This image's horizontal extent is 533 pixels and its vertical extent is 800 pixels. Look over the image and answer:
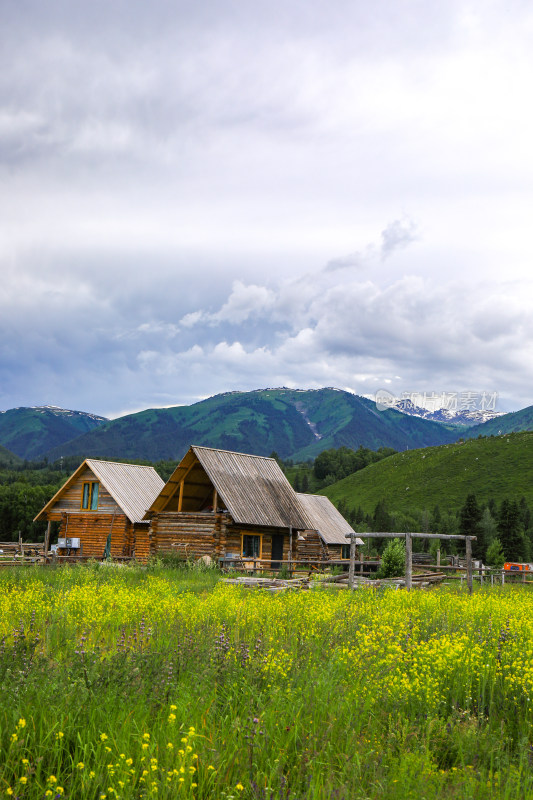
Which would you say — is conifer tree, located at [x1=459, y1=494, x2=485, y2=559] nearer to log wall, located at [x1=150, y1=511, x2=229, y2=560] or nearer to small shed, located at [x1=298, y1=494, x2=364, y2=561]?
small shed, located at [x1=298, y1=494, x2=364, y2=561]

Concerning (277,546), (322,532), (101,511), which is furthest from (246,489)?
(322,532)

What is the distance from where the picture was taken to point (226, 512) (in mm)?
33750

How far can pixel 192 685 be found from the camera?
6.33 metres

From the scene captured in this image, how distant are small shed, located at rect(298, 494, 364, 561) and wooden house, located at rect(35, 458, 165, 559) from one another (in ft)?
38.9

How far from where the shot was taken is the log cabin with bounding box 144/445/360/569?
33.4 m

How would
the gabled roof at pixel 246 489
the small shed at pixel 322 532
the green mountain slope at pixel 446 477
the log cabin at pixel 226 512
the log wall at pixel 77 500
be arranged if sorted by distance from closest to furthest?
the gabled roof at pixel 246 489, the log cabin at pixel 226 512, the log wall at pixel 77 500, the small shed at pixel 322 532, the green mountain slope at pixel 446 477

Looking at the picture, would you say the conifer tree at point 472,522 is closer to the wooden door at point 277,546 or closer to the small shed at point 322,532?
the small shed at point 322,532

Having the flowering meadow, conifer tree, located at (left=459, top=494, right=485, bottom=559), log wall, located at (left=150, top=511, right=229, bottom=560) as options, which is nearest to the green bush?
log wall, located at (left=150, top=511, right=229, bottom=560)

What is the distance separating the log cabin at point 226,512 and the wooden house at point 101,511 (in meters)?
6.06

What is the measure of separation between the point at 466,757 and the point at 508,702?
127cm

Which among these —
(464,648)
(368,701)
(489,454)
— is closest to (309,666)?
(368,701)

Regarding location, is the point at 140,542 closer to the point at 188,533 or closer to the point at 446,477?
the point at 188,533

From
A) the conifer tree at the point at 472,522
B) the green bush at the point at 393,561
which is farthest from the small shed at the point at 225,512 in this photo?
the conifer tree at the point at 472,522

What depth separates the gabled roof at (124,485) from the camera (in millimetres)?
42188
